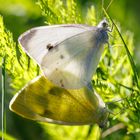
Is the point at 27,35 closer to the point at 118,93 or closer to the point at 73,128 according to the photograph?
the point at 118,93

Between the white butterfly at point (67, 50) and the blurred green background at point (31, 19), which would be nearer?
the white butterfly at point (67, 50)

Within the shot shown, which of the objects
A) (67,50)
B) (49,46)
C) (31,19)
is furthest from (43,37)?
(31,19)

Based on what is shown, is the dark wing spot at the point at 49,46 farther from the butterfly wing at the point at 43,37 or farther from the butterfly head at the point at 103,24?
the butterfly head at the point at 103,24

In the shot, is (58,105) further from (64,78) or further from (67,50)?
(67,50)

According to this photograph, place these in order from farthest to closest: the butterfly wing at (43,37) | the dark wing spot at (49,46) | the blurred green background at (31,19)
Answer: the blurred green background at (31,19) → the dark wing spot at (49,46) → the butterfly wing at (43,37)

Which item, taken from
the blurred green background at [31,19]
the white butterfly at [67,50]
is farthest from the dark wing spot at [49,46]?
the blurred green background at [31,19]

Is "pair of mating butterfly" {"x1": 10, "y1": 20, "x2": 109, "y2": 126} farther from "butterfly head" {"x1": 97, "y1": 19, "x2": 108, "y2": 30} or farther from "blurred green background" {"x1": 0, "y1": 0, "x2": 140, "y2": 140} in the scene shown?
"blurred green background" {"x1": 0, "y1": 0, "x2": 140, "y2": 140}

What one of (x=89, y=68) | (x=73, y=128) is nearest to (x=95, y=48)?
(x=89, y=68)

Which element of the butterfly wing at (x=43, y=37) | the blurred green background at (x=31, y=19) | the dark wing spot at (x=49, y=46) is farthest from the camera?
the blurred green background at (x=31, y=19)

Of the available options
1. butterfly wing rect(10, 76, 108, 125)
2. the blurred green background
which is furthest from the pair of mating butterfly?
the blurred green background
